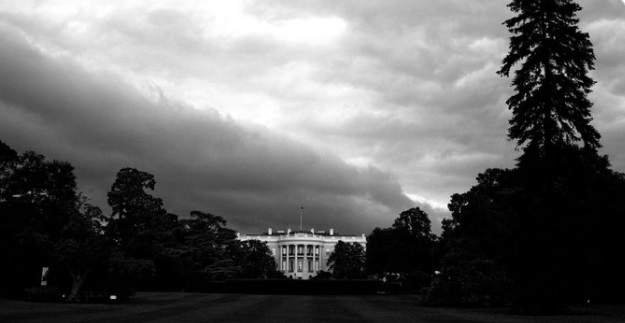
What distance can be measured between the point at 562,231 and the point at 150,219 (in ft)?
88.6

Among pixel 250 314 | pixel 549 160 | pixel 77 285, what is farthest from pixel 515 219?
pixel 77 285

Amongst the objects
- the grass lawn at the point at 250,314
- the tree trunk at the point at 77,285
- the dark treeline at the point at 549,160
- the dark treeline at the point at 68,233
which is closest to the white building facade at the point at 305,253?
the dark treeline at the point at 68,233

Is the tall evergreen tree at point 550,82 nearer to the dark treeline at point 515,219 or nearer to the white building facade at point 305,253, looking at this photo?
the dark treeline at point 515,219

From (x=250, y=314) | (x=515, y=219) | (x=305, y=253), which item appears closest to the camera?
(x=250, y=314)

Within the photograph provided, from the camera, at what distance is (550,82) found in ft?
98.9

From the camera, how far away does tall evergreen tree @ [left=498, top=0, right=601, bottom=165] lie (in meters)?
29.9

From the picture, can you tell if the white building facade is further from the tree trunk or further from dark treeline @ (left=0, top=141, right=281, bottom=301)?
the tree trunk

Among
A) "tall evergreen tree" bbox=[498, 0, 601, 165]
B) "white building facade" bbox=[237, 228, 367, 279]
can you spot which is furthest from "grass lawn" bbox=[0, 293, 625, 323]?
"white building facade" bbox=[237, 228, 367, 279]

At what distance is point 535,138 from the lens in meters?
29.9

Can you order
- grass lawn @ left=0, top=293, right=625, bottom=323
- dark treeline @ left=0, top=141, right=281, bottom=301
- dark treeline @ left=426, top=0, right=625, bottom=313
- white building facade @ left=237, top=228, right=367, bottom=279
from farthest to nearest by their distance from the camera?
1. white building facade @ left=237, top=228, right=367, bottom=279
2. dark treeline @ left=0, top=141, right=281, bottom=301
3. dark treeline @ left=426, top=0, right=625, bottom=313
4. grass lawn @ left=0, top=293, right=625, bottom=323

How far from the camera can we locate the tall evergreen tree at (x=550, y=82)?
98.0ft

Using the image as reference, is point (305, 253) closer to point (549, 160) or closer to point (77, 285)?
point (77, 285)

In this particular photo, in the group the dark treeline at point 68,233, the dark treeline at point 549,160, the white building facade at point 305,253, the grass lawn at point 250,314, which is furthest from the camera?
the white building facade at point 305,253

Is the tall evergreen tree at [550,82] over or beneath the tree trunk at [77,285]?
over
